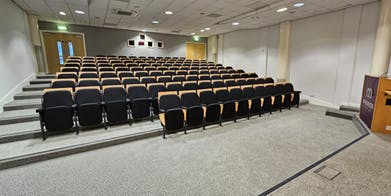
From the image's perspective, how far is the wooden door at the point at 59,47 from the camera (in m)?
10.2

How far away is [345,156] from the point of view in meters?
2.77

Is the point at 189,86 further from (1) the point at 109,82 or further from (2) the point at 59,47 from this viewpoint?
(2) the point at 59,47

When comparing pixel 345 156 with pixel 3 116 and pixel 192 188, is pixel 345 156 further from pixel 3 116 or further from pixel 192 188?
pixel 3 116

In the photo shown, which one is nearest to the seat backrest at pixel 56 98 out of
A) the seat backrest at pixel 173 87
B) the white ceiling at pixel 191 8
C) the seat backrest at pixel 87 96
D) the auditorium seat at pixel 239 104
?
the seat backrest at pixel 87 96

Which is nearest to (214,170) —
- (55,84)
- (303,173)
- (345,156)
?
(303,173)

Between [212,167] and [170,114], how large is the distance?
1435 millimetres

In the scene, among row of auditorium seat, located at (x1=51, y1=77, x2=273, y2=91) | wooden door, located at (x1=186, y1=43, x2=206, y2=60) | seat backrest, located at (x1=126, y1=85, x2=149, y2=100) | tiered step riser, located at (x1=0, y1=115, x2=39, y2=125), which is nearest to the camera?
tiered step riser, located at (x1=0, y1=115, x2=39, y2=125)

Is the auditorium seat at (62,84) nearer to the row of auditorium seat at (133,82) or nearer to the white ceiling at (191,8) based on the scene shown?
the row of auditorium seat at (133,82)

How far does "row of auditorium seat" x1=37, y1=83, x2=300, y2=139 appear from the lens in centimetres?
349

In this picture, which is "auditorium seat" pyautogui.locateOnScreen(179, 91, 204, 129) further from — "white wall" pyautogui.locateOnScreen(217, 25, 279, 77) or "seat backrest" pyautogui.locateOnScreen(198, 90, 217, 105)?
"white wall" pyautogui.locateOnScreen(217, 25, 279, 77)

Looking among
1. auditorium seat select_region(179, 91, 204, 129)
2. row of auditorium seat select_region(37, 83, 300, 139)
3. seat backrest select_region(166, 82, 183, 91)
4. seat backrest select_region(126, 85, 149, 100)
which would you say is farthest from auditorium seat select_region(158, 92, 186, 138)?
seat backrest select_region(166, 82, 183, 91)

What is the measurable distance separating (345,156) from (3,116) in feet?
21.7

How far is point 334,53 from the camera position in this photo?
6785 mm

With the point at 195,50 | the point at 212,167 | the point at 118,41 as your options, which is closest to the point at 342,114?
the point at 212,167
